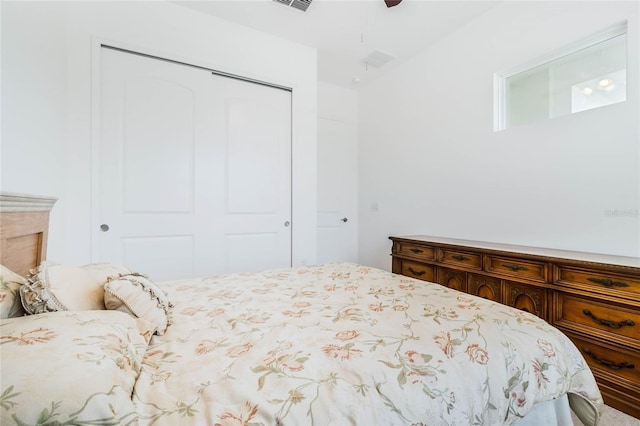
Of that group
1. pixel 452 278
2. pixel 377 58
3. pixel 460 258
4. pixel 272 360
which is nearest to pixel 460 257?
pixel 460 258

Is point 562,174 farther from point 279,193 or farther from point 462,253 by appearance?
point 279,193

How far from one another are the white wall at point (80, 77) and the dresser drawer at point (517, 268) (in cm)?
168

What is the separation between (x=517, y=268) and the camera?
193 centimetres


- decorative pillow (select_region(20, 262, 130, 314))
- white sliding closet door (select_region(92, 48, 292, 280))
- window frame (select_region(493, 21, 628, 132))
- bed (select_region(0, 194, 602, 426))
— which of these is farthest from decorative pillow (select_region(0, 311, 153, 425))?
window frame (select_region(493, 21, 628, 132))

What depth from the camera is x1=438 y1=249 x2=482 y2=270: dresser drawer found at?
86.4 inches

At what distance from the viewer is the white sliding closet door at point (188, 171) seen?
2.22 m

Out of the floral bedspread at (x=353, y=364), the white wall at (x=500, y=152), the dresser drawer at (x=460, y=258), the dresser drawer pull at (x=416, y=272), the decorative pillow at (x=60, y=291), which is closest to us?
the floral bedspread at (x=353, y=364)

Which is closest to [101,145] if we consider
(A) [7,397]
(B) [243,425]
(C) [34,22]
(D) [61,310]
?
(C) [34,22]

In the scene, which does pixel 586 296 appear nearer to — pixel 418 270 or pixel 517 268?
pixel 517 268

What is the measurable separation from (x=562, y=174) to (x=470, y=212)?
2.44ft

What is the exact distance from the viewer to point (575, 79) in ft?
6.70

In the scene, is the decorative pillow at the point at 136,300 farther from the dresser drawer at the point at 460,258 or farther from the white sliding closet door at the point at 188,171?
the dresser drawer at the point at 460,258

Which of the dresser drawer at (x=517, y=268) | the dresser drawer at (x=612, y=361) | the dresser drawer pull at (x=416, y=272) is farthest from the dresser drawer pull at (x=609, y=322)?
the dresser drawer pull at (x=416, y=272)

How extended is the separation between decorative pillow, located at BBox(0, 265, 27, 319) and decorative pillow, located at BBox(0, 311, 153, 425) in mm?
175
